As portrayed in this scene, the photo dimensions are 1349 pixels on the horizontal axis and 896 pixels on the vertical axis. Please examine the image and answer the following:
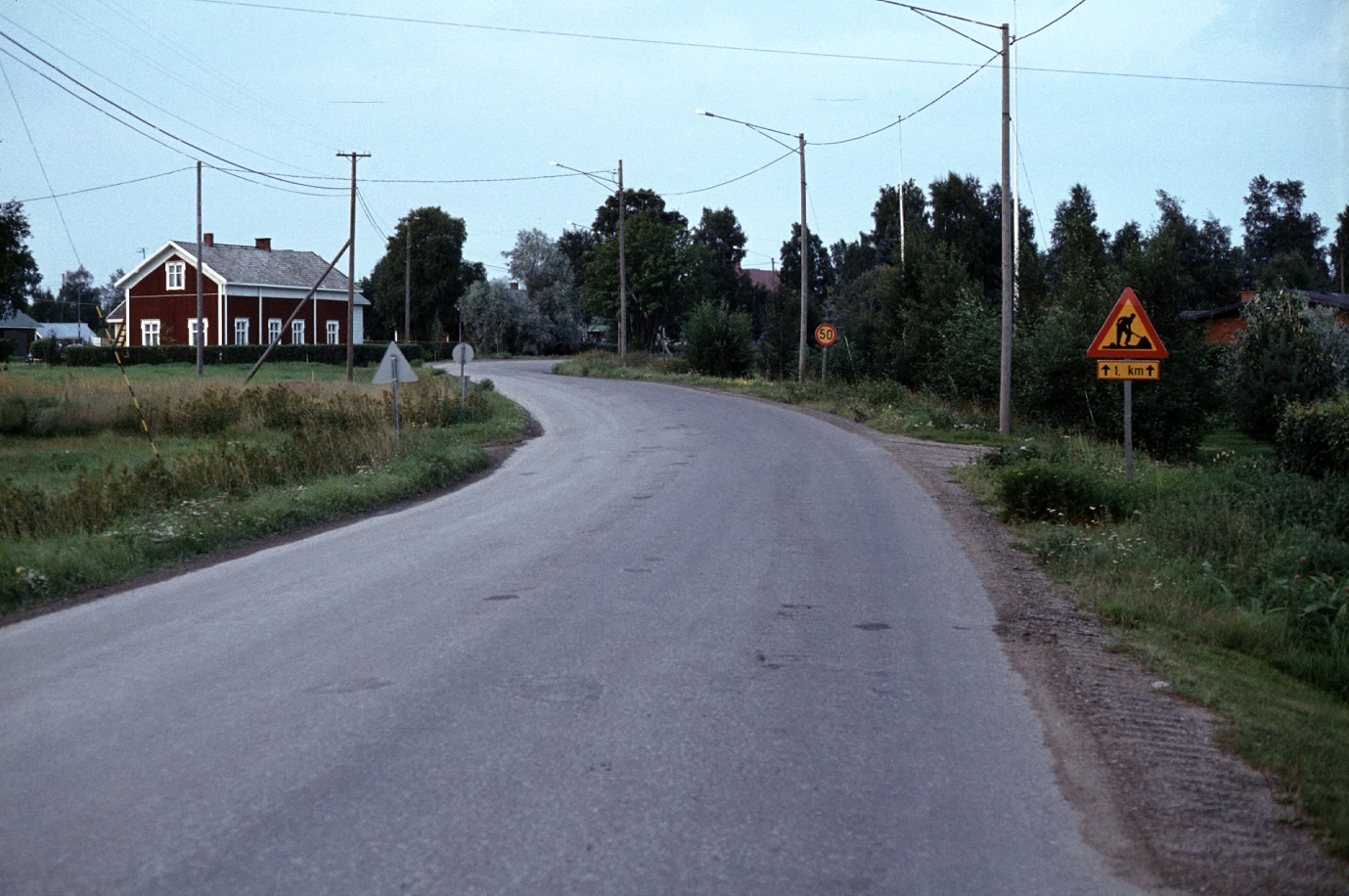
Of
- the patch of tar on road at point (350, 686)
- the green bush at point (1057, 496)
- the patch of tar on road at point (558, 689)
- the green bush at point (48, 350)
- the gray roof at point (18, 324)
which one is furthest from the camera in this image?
the gray roof at point (18, 324)

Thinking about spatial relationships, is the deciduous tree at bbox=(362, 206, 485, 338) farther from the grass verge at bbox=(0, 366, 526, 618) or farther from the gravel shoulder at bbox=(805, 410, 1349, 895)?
the gravel shoulder at bbox=(805, 410, 1349, 895)

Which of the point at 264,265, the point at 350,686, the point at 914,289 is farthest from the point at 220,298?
the point at 350,686

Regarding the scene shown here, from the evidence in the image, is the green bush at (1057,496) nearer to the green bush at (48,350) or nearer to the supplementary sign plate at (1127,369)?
the supplementary sign plate at (1127,369)

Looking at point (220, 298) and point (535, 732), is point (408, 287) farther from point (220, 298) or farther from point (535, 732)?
point (535, 732)

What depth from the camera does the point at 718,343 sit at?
53094 mm

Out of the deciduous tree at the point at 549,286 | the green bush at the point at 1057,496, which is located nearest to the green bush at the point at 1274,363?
the green bush at the point at 1057,496

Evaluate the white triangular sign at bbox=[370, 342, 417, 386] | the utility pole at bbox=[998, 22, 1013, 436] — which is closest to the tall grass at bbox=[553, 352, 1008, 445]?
the utility pole at bbox=[998, 22, 1013, 436]

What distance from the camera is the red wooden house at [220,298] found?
227 feet

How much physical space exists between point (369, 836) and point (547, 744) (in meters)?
1.31

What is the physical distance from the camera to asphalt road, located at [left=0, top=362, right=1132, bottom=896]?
14.9ft

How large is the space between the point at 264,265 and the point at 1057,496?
220 feet

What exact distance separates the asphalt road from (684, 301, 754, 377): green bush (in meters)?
41.2

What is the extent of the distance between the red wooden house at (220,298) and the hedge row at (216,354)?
3.86 meters

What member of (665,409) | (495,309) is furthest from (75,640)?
(495,309)
